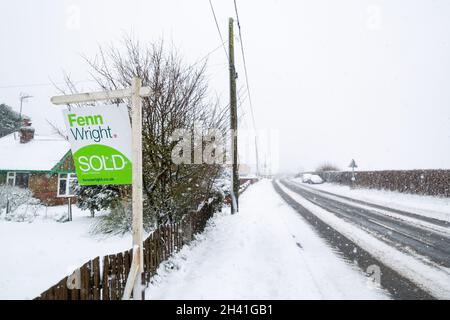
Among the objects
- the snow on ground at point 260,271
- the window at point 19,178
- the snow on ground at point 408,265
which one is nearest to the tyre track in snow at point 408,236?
the snow on ground at point 408,265

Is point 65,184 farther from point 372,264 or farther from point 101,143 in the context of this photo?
point 372,264

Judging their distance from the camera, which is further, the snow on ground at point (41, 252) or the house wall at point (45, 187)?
the house wall at point (45, 187)

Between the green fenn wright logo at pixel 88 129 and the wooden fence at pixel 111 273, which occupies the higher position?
the green fenn wright logo at pixel 88 129

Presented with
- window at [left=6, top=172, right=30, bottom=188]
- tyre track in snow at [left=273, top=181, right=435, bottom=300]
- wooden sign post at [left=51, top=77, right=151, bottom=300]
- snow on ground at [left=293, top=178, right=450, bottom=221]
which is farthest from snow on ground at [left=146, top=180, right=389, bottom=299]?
window at [left=6, top=172, right=30, bottom=188]

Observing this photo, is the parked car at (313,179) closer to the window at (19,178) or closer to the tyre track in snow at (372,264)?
the tyre track in snow at (372,264)

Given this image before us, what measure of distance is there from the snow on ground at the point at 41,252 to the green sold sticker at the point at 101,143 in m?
2.53

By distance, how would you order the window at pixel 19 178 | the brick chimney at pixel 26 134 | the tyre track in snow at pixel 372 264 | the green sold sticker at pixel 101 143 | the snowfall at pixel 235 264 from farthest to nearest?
the brick chimney at pixel 26 134
the window at pixel 19 178
the snowfall at pixel 235 264
the tyre track in snow at pixel 372 264
the green sold sticker at pixel 101 143

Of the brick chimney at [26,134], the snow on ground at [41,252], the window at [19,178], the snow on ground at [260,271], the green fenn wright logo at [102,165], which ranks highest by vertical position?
the brick chimney at [26,134]

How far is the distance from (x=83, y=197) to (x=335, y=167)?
189 ft

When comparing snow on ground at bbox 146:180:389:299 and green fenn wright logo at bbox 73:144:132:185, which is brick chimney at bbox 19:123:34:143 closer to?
snow on ground at bbox 146:180:389:299

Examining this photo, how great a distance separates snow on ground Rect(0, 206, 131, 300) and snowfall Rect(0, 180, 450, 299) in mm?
17

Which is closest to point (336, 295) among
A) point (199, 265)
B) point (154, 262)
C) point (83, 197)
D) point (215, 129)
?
point (199, 265)

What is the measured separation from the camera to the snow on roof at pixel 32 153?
19234 mm
